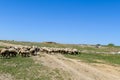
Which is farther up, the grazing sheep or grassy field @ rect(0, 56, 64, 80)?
the grazing sheep

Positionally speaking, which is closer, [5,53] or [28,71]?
[28,71]

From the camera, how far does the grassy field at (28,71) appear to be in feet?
84.8

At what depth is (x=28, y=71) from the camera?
1074 inches

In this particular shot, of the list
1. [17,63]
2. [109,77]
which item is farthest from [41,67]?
[109,77]

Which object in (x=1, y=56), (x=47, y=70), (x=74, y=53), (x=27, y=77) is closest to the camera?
(x=27, y=77)

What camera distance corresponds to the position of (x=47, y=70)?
28.2 meters

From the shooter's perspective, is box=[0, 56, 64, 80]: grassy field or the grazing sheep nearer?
box=[0, 56, 64, 80]: grassy field

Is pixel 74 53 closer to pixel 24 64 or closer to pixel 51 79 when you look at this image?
pixel 24 64

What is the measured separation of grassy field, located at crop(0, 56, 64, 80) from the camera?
25.9 metres

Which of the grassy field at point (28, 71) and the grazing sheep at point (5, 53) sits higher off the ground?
the grazing sheep at point (5, 53)

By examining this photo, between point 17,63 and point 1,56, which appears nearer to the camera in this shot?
point 17,63

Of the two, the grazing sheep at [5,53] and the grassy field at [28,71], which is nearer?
the grassy field at [28,71]

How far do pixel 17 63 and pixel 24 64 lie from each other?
94 cm

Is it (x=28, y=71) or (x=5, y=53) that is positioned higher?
(x=5, y=53)
